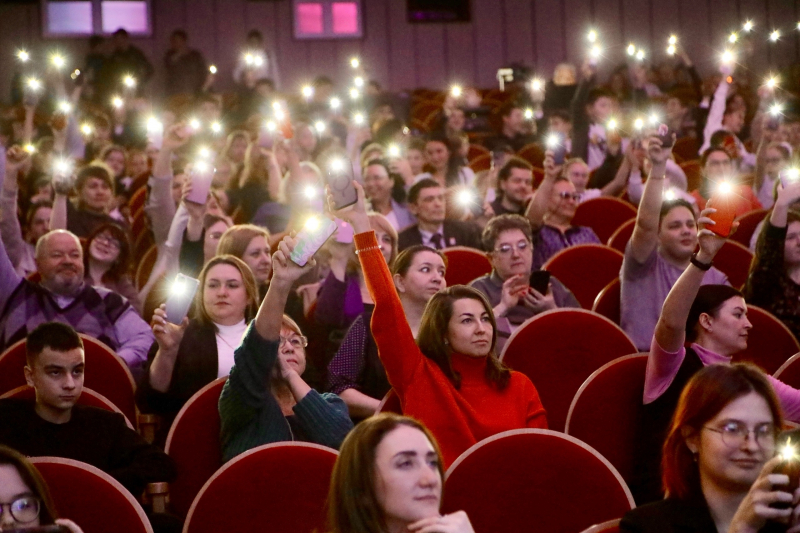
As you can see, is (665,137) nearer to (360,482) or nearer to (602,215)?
(360,482)

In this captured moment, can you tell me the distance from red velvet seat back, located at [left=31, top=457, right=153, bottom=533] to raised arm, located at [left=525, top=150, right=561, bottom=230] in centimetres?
271

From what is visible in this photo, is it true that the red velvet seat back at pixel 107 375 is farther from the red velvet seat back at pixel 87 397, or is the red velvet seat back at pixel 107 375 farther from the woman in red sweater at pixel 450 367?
the woman in red sweater at pixel 450 367

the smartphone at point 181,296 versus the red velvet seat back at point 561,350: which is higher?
the smartphone at point 181,296

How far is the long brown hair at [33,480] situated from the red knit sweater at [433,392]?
0.99m

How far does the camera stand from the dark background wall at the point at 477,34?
11164 mm

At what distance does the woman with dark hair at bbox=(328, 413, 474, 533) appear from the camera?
179 cm

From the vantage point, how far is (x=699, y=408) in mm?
1895

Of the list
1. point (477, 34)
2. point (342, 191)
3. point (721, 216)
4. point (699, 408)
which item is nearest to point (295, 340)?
point (342, 191)

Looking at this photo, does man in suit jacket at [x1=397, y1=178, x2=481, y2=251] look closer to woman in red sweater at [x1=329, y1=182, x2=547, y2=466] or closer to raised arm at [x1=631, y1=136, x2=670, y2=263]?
raised arm at [x1=631, y1=136, x2=670, y2=263]

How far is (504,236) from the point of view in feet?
12.3

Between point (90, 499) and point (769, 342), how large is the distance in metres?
2.19

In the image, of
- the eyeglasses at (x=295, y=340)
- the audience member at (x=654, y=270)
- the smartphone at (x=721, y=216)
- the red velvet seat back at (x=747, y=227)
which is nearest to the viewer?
the smartphone at (x=721, y=216)

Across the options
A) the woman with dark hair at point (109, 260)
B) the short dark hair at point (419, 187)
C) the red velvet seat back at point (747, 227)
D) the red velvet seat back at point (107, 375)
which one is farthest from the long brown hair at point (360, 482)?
the red velvet seat back at point (747, 227)

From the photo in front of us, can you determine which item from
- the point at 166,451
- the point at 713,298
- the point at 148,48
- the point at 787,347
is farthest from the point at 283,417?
the point at 148,48
